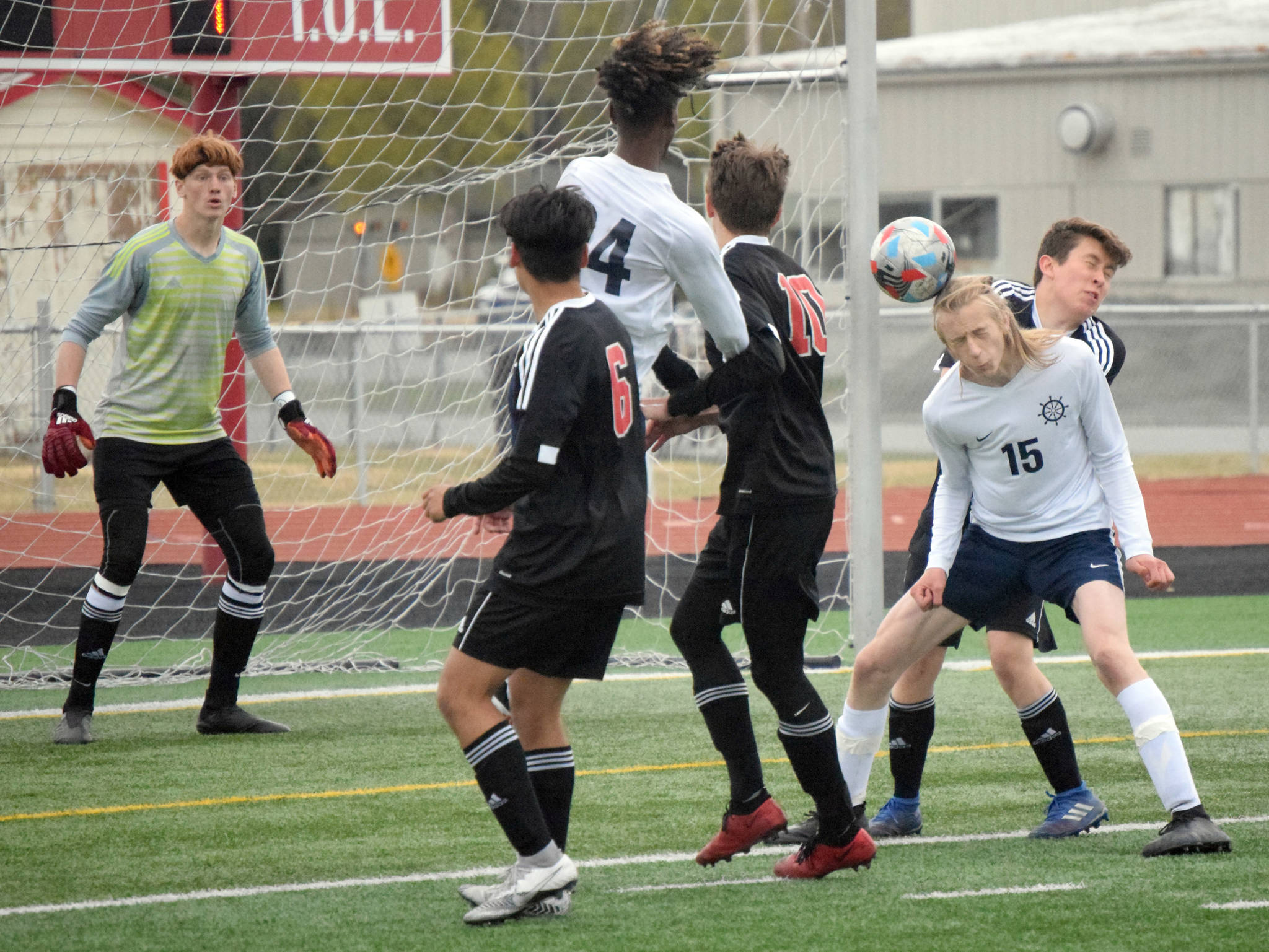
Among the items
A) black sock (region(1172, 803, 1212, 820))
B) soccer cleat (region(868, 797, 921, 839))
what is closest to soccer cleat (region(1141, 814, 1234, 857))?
black sock (region(1172, 803, 1212, 820))

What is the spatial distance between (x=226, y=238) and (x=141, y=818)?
2.38m

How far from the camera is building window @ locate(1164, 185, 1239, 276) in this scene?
2208cm

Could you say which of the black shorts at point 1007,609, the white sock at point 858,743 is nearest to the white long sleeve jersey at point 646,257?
the black shorts at point 1007,609

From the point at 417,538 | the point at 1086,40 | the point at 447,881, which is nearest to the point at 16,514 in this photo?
the point at 417,538

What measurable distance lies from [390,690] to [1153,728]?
4.05 m

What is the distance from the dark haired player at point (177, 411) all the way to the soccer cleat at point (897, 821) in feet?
8.07

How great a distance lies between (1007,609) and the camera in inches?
193

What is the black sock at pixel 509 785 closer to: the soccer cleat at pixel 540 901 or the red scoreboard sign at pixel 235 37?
the soccer cleat at pixel 540 901

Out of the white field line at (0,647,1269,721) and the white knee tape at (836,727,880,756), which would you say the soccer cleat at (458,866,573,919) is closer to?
the white knee tape at (836,727,880,756)

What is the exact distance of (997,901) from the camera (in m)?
4.00

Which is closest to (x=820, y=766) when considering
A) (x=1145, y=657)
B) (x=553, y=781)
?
(x=553, y=781)

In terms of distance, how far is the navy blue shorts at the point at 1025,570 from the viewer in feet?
14.7

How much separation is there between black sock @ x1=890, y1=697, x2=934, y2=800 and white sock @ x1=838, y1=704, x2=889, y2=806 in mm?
223

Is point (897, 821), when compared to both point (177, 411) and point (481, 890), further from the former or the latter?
point (177, 411)
